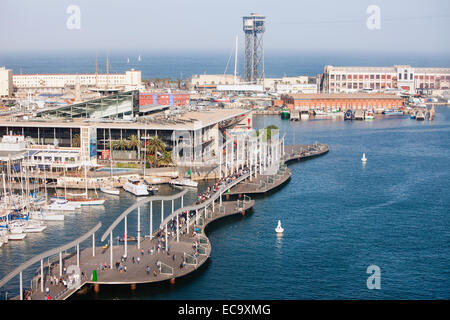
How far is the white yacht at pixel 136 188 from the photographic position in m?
22.7

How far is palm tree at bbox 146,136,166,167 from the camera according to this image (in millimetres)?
26359

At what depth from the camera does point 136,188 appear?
74.7 feet

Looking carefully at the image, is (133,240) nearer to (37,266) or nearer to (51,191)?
(37,266)

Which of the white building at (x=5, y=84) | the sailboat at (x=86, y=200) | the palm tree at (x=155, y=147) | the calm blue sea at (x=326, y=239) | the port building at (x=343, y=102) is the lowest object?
the calm blue sea at (x=326, y=239)

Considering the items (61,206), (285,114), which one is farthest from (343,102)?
(61,206)

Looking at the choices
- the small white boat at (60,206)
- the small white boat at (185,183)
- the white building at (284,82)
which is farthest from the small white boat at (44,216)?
the white building at (284,82)

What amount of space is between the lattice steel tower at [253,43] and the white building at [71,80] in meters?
13.9

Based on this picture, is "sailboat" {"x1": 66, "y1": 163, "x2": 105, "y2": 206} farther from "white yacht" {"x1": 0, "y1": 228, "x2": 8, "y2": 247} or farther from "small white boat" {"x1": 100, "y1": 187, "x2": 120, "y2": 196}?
"white yacht" {"x1": 0, "y1": 228, "x2": 8, "y2": 247}

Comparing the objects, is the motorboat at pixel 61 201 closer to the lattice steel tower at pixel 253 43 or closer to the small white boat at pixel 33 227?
the small white boat at pixel 33 227

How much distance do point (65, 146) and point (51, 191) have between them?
4420 mm

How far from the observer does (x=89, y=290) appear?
13.8 meters

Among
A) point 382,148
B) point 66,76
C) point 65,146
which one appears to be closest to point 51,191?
point 65,146

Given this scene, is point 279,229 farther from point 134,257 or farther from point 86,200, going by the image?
point 86,200

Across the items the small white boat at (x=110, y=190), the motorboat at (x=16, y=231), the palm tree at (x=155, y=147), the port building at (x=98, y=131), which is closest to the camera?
the motorboat at (x=16, y=231)
